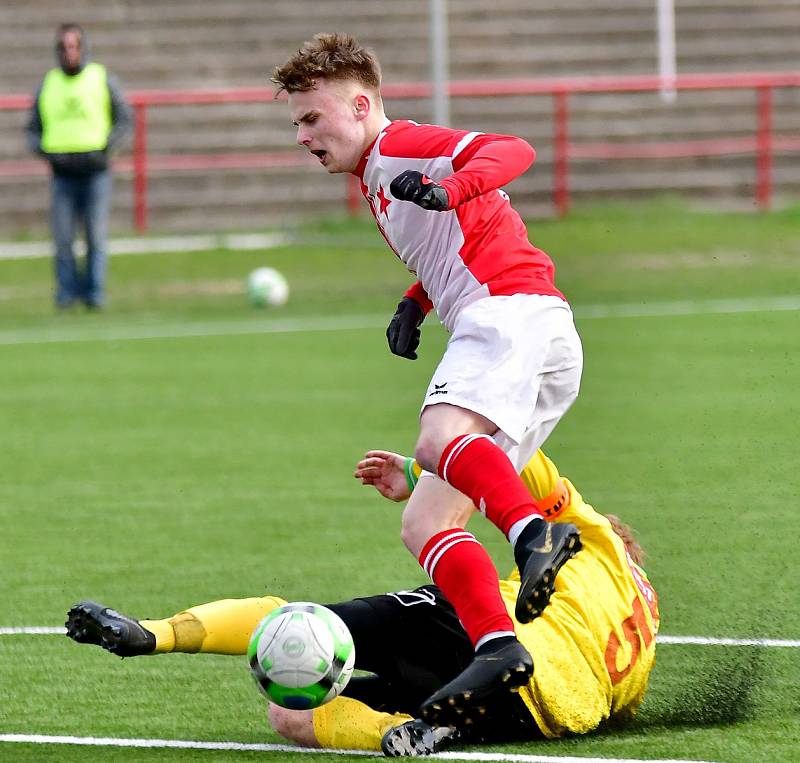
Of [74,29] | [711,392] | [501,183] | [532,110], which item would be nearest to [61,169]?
[74,29]

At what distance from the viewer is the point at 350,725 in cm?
453

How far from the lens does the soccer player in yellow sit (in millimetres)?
4457

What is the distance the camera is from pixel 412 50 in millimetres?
25141

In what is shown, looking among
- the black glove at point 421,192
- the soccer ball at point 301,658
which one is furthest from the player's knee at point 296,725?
the black glove at point 421,192

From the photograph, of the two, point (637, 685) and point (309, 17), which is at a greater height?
point (309, 17)

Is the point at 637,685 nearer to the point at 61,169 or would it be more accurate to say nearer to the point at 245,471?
the point at 245,471

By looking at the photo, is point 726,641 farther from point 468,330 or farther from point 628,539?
point 468,330

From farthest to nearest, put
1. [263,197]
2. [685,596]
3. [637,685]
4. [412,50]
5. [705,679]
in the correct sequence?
1. [412,50]
2. [263,197]
3. [685,596]
4. [705,679]
5. [637,685]

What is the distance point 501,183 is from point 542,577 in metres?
1.12

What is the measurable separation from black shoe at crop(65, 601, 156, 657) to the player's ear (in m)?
1.54

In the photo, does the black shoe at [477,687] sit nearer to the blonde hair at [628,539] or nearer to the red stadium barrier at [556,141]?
the blonde hair at [628,539]

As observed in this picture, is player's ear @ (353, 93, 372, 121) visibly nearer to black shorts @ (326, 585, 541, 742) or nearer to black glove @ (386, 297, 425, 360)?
black glove @ (386, 297, 425, 360)

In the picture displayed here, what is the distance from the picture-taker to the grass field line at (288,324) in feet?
48.7

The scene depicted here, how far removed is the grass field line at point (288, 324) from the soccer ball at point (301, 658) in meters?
10.3
